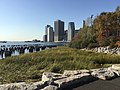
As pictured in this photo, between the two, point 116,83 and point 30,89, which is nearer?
point 30,89

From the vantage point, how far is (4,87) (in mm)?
6664

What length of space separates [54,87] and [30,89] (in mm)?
720

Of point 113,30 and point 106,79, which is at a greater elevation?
point 113,30

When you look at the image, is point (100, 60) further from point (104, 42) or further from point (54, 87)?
point (104, 42)

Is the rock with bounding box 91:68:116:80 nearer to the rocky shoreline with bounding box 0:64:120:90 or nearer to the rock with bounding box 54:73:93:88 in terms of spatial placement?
the rocky shoreline with bounding box 0:64:120:90

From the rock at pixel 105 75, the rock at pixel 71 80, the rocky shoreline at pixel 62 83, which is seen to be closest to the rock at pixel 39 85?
the rocky shoreline at pixel 62 83

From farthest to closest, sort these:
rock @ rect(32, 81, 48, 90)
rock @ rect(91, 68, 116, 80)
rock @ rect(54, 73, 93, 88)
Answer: rock @ rect(91, 68, 116, 80)
rock @ rect(54, 73, 93, 88)
rock @ rect(32, 81, 48, 90)

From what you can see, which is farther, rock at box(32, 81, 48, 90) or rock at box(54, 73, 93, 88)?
rock at box(54, 73, 93, 88)

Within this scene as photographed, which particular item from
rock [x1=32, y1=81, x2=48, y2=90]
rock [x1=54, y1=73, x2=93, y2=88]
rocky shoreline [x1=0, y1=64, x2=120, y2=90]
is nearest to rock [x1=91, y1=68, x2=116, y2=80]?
rocky shoreline [x1=0, y1=64, x2=120, y2=90]

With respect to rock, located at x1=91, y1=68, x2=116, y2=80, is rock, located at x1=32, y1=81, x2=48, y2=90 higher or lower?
lower

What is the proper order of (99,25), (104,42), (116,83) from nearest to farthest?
(116,83), (104,42), (99,25)

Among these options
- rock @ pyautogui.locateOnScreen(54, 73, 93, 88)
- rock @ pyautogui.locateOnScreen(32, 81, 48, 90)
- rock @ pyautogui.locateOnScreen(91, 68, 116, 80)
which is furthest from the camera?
rock @ pyautogui.locateOnScreen(91, 68, 116, 80)

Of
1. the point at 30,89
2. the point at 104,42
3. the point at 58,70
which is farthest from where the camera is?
the point at 104,42

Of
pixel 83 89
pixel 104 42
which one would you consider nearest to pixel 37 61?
pixel 83 89
